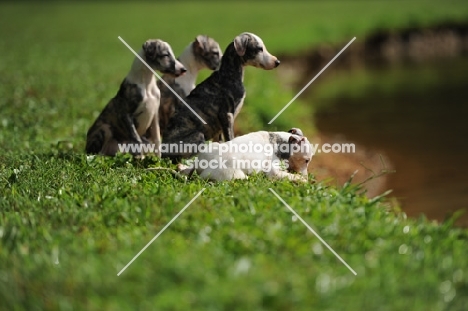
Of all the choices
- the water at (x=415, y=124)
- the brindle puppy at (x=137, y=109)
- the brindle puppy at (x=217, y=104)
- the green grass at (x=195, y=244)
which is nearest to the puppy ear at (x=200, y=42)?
the brindle puppy at (x=137, y=109)

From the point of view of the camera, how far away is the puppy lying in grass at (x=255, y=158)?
6.95 meters

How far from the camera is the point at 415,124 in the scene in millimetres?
15023

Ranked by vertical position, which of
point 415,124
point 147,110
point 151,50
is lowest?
point 415,124

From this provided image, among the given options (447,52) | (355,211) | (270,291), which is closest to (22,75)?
(355,211)

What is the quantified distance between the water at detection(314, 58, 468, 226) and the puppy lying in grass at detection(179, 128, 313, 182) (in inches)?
41.9

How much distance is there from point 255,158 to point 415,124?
28.4 feet

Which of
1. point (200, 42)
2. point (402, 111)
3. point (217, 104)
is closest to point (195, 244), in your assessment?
point (217, 104)

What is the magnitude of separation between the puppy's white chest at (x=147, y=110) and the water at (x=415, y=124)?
2.99 m

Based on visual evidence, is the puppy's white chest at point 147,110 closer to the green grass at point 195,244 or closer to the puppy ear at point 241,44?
the green grass at point 195,244

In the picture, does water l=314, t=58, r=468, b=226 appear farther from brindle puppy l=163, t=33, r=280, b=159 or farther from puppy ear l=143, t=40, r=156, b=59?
puppy ear l=143, t=40, r=156, b=59

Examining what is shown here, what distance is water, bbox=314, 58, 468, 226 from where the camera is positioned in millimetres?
10312

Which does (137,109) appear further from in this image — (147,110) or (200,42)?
(200,42)

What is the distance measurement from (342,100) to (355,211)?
13274 millimetres

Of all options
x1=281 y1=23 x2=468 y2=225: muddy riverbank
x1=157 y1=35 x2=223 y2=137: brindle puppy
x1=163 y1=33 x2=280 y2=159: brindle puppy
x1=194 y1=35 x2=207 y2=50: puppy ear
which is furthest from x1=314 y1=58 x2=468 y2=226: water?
x1=194 y1=35 x2=207 y2=50: puppy ear
